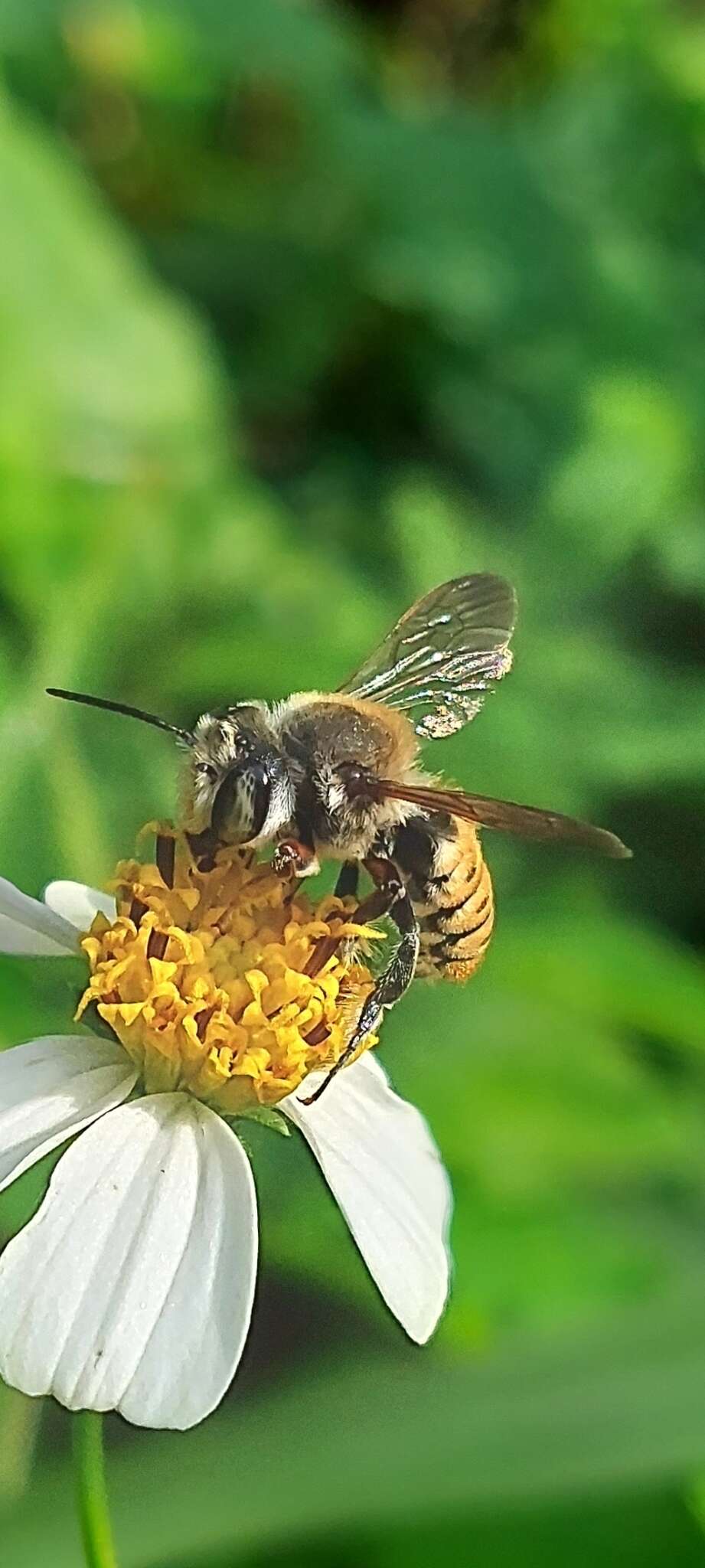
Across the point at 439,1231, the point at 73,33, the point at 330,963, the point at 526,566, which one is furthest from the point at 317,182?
the point at 439,1231

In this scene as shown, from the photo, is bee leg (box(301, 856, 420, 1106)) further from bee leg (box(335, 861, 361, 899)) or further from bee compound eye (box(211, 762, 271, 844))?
bee compound eye (box(211, 762, 271, 844))

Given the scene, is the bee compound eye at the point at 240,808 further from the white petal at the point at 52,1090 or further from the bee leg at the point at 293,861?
the white petal at the point at 52,1090

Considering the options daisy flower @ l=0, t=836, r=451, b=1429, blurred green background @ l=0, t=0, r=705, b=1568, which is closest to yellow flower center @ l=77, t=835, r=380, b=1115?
daisy flower @ l=0, t=836, r=451, b=1429

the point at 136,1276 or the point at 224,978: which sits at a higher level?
the point at 224,978

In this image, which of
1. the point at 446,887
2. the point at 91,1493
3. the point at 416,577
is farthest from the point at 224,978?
the point at 416,577

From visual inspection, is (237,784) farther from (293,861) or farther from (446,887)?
(446,887)

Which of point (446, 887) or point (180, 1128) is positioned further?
point (446, 887)

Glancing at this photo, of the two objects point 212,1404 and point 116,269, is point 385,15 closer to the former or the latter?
point 116,269
